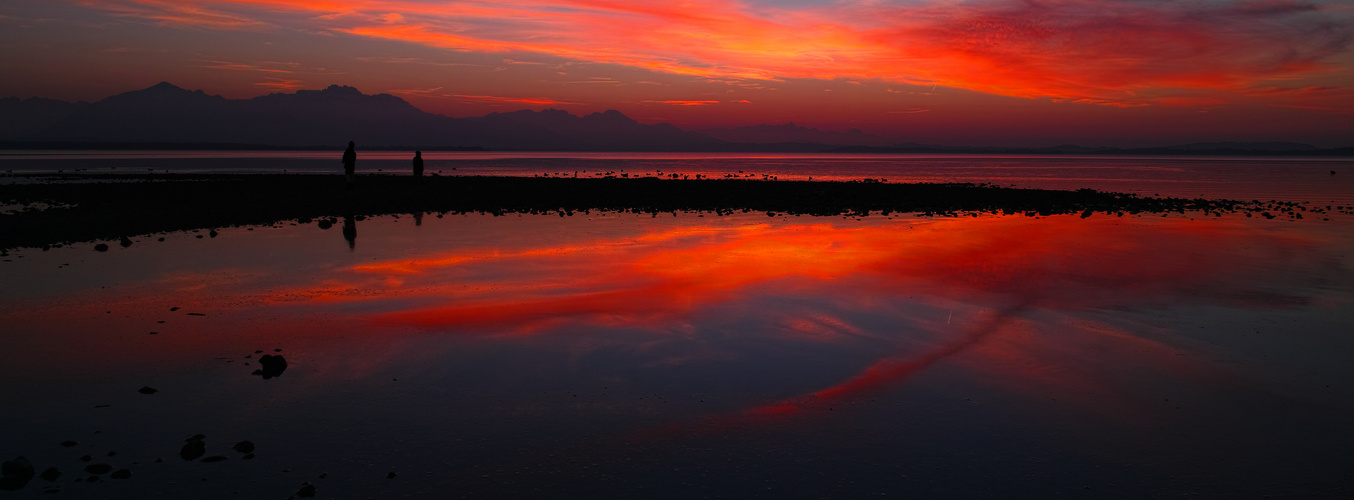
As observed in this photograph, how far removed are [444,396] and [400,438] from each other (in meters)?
1.25

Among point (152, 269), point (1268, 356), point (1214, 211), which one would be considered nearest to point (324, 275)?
point (152, 269)

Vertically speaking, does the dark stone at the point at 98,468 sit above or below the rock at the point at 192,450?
below

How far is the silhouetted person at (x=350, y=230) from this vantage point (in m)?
21.4

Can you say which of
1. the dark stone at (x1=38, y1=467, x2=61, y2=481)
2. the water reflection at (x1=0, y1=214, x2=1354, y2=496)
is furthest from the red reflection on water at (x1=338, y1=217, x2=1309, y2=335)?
the dark stone at (x1=38, y1=467, x2=61, y2=481)

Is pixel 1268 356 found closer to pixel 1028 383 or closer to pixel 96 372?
pixel 1028 383

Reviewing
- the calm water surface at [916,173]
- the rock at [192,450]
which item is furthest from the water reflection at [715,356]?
the calm water surface at [916,173]

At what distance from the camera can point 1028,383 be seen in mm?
9312

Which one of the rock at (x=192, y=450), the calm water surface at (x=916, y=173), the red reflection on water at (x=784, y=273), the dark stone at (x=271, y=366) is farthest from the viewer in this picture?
the calm water surface at (x=916, y=173)

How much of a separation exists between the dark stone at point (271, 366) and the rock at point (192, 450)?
7.22 feet

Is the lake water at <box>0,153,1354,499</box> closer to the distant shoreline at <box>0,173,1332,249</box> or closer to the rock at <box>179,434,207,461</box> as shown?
the rock at <box>179,434,207,461</box>

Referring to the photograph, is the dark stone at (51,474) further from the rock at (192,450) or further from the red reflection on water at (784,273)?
the red reflection on water at (784,273)

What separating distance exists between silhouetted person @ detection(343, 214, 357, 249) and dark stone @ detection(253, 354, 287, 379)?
11432mm

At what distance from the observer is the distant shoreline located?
83.4ft

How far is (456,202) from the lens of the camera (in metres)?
35.2
